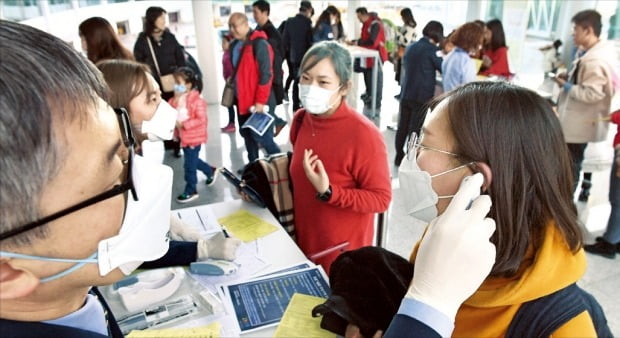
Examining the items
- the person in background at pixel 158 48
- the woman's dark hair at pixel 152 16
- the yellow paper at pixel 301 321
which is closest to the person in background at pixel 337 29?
the person in background at pixel 158 48

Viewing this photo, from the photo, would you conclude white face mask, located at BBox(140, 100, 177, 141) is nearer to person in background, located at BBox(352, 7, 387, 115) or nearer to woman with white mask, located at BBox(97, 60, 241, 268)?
woman with white mask, located at BBox(97, 60, 241, 268)

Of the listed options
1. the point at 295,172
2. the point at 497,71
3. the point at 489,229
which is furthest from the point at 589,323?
the point at 497,71

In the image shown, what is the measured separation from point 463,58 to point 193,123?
2.55m

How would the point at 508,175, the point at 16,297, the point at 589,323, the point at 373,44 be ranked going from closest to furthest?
1. the point at 16,297
2. the point at 589,323
3. the point at 508,175
4. the point at 373,44

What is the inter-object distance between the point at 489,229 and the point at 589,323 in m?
0.29

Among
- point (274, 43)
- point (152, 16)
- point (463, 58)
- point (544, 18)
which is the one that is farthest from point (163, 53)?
point (544, 18)

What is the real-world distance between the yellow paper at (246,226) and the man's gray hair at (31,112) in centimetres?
A: 128

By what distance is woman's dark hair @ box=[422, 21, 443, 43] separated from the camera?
159 inches

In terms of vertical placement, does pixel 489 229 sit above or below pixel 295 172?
above

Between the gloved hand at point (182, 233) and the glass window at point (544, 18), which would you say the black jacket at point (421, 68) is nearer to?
the gloved hand at point (182, 233)

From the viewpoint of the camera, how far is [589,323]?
34.5 inches

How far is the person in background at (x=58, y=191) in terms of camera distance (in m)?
0.52

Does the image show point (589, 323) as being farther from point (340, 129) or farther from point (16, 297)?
point (340, 129)

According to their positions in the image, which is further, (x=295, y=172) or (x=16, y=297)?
(x=295, y=172)
